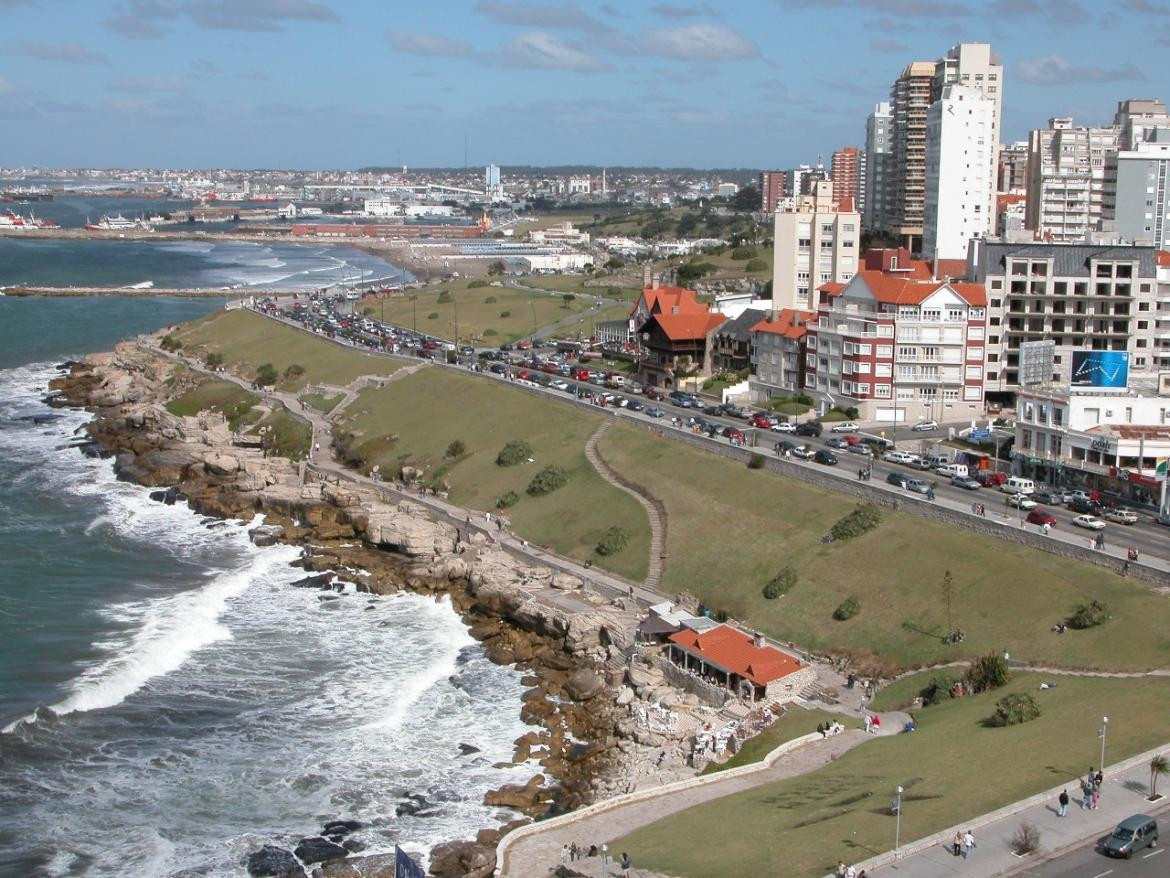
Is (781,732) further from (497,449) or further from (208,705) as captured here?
(497,449)

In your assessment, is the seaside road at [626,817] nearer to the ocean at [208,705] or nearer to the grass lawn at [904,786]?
the grass lawn at [904,786]

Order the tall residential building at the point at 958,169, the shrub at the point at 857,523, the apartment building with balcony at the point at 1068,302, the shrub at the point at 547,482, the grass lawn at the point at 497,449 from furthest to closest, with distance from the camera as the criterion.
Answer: the tall residential building at the point at 958,169 < the apartment building with balcony at the point at 1068,302 < the shrub at the point at 547,482 < the grass lawn at the point at 497,449 < the shrub at the point at 857,523

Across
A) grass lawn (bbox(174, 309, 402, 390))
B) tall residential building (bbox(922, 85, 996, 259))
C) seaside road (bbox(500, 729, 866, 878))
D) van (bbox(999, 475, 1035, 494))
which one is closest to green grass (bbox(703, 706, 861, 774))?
seaside road (bbox(500, 729, 866, 878))

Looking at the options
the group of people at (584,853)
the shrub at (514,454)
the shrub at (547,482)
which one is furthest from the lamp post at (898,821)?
the shrub at (514,454)

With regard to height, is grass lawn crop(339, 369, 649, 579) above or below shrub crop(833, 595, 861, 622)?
above

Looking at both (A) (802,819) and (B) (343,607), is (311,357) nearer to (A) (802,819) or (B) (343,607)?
(B) (343,607)

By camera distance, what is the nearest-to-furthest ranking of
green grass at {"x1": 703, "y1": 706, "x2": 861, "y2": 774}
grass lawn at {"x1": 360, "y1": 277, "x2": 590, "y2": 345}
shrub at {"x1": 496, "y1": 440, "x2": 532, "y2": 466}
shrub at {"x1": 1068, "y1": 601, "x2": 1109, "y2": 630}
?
green grass at {"x1": 703, "y1": 706, "x2": 861, "y2": 774}
shrub at {"x1": 1068, "y1": 601, "x2": 1109, "y2": 630}
shrub at {"x1": 496, "y1": 440, "x2": 532, "y2": 466}
grass lawn at {"x1": 360, "y1": 277, "x2": 590, "y2": 345}

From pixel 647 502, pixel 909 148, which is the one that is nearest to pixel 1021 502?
pixel 647 502

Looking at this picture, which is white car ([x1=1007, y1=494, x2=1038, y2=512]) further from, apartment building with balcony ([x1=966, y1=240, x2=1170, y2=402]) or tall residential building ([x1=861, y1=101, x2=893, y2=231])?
tall residential building ([x1=861, y1=101, x2=893, y2=231])
